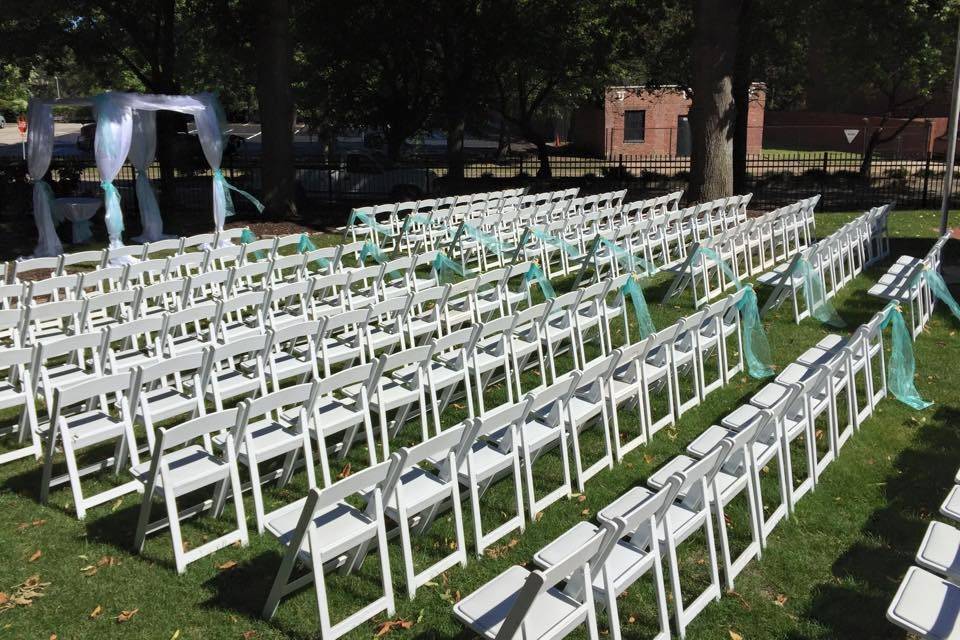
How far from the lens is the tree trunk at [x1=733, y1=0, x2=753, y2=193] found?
19484mm

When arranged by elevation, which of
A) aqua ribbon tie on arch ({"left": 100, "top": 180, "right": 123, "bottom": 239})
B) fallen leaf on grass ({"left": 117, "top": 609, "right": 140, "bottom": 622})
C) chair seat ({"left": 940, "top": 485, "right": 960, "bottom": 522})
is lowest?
fallen leaf on grass ({"left": 117, "top": 609, "right": 140, "bottom": 622})

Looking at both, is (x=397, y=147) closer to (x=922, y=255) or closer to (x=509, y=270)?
(x=922, y=255)

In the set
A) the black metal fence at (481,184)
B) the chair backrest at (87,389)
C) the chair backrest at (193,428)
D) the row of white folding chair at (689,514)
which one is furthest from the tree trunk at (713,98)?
the chair backrest at (193,428)

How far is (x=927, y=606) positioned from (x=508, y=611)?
1.64 metres

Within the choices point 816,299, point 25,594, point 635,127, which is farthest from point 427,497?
point 635,127

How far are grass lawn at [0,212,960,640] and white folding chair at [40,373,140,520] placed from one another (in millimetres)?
93

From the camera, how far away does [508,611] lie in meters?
3.54

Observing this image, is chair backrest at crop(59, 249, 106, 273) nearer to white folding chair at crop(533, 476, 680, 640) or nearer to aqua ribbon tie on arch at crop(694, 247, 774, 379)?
aqua ribbon tie on arch at crop(694, 247, 774, 379)

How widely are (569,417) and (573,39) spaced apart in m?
19.0

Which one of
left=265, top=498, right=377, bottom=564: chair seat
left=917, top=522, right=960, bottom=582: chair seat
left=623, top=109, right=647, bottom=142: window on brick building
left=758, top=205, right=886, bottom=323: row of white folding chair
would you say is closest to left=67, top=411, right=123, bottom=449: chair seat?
left=265, top=498, right=377, bottom=564: chair seat

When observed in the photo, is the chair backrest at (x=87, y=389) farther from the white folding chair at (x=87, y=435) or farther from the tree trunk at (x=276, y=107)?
the tree trunk at (x=276, y=107)

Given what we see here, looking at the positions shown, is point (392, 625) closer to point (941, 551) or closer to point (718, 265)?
point (941, 551)

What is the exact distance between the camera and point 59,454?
598 centimetres

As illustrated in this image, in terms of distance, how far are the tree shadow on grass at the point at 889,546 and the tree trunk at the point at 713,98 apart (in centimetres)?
1035
